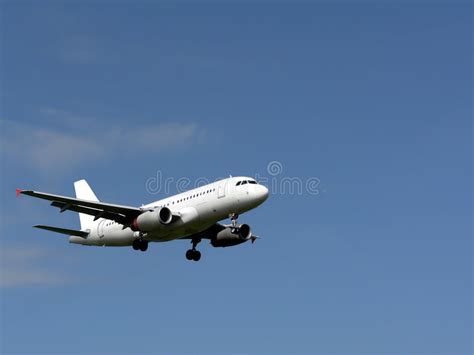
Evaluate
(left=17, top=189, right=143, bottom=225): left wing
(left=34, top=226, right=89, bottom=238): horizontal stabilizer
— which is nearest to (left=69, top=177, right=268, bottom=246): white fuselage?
(left=17, top=189, right=143, bottom=225): left wing

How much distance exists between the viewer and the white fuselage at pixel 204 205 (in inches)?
2064

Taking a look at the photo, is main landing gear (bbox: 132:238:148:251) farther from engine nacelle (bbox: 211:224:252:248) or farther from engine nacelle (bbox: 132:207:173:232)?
engine nacelle (bbox: 211:224:252:248)

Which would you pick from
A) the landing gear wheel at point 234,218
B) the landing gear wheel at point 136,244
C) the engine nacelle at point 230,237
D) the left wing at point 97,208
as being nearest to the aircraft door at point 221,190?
the landing gear wheel at point 234,218

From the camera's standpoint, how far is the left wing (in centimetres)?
5322

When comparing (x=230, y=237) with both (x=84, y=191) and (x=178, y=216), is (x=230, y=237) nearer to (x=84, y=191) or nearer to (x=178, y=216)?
(x=178, y=216)

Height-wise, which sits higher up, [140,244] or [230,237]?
[230,237]

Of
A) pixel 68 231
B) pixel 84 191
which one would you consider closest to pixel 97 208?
pixel 68 231

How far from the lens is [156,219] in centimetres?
5422

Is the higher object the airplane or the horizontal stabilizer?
the horizontal stabilizer

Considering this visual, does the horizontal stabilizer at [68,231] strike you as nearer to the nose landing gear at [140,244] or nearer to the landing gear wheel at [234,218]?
the nose landing gear at [140,244]

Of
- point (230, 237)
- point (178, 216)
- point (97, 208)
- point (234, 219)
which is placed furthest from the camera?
point (230, 237)

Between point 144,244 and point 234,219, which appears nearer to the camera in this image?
point 234,219

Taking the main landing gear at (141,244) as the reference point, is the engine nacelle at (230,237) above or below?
above

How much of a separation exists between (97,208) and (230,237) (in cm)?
1017
